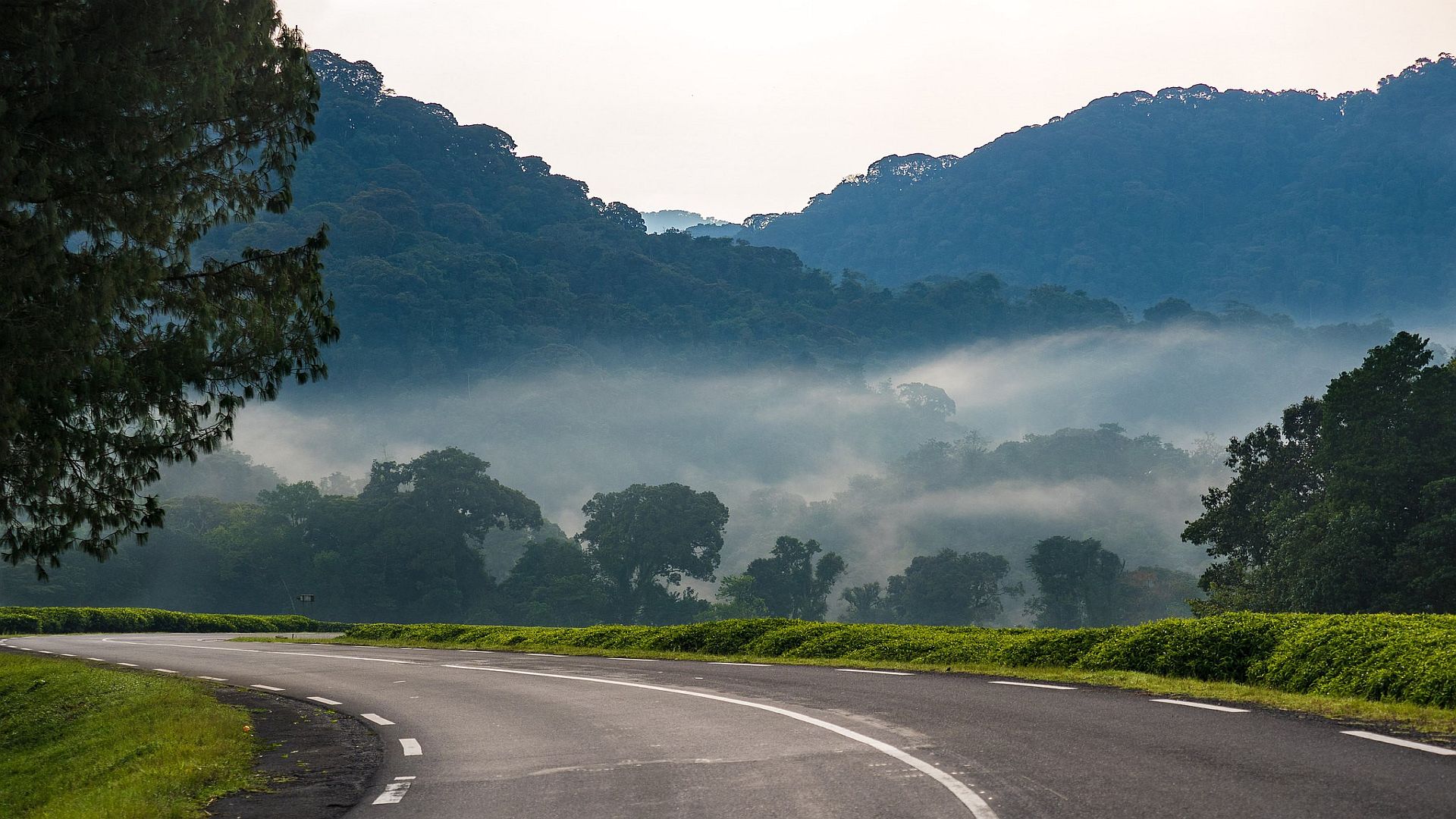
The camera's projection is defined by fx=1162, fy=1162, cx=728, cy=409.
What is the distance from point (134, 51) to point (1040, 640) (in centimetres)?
1568

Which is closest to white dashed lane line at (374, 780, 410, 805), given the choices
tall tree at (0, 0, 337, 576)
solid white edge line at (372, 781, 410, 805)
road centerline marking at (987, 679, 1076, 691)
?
solid white edge line at (372, 781, 410, 805)

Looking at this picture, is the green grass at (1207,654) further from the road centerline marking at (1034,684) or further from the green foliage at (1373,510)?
the green foliage at (1373,510)

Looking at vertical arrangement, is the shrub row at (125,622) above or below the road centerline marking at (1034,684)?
above

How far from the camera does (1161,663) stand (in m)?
15.3

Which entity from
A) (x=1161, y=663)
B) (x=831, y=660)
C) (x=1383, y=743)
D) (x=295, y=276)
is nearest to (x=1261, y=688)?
(x=1161, y=663)

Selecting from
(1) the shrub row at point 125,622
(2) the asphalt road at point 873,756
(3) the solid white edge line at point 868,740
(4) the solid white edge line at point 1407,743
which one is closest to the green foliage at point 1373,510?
(2) the asphalt road at point 873,756

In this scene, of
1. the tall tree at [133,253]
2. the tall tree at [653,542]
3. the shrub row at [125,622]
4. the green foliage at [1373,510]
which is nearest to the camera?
the tall tree at [133,253]

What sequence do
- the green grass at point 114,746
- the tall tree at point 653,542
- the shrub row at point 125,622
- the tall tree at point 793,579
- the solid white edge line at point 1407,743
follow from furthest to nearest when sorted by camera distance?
the tall tree at point 653,542 → the tall tree at point 793,579 → the shrub row at point 125,622 → the green grass at point 114,746 → the solid white edge line at point 1407,743

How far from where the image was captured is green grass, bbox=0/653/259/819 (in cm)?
984

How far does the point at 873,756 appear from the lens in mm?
10000

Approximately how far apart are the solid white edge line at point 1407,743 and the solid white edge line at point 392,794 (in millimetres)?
7952

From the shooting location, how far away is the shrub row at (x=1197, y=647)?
1183 centimetres

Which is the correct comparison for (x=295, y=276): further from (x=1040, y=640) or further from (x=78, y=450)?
(x=1040, y=640)

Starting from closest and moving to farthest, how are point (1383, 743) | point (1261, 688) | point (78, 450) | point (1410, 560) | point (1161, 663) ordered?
point (1383, 743) → point (1261, 688) → point (1161, 663) → point (78, 450) → point (1410, 560)
